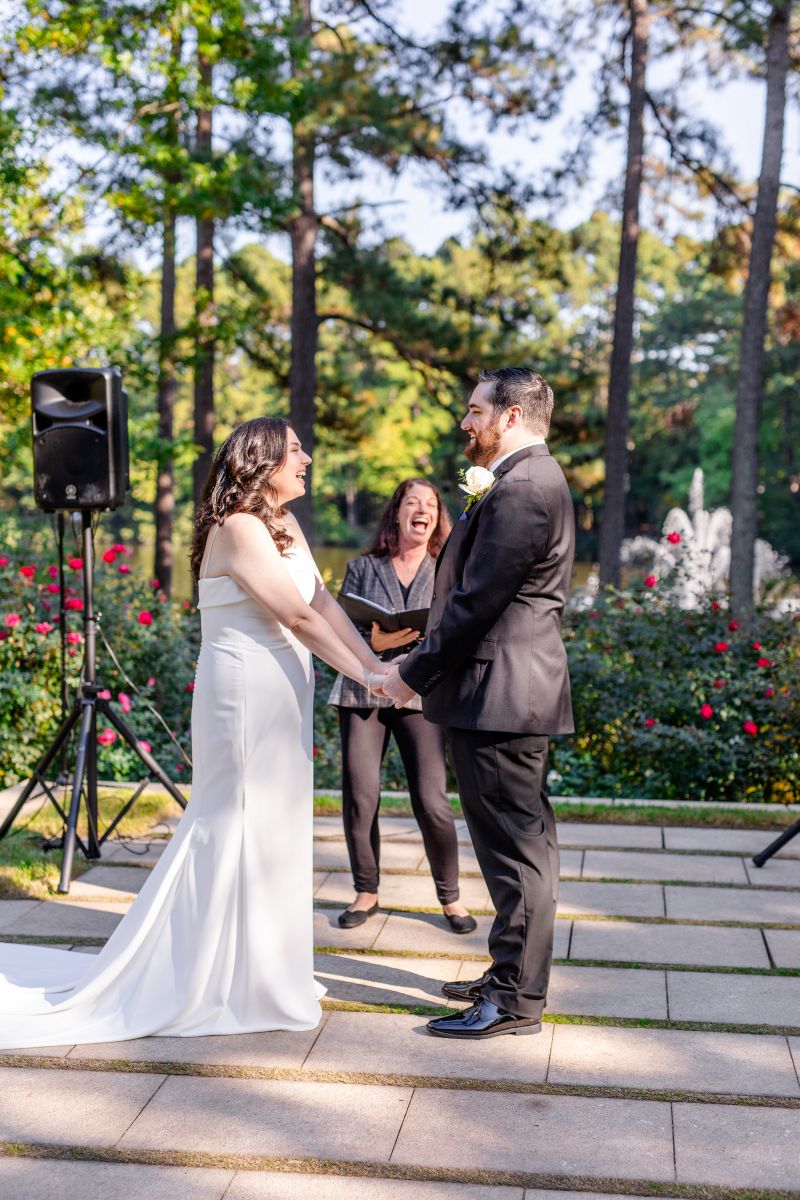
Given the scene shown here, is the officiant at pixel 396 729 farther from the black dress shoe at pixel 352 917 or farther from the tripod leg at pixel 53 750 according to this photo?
the tripod leg at pixel 53 750

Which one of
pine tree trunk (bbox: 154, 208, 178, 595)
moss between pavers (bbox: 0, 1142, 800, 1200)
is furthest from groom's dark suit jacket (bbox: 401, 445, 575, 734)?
pine tree trunk (bbox: 154, 208, 178, 595)

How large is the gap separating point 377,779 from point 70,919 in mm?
1325

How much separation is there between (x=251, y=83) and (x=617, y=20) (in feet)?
31.5

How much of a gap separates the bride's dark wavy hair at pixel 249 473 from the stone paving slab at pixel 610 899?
2116 millimetres

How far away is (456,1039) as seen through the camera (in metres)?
3.81

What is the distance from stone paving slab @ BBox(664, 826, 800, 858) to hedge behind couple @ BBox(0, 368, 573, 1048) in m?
2.24

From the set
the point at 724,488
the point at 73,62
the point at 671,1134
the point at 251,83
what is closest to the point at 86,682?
the point at 671,1134

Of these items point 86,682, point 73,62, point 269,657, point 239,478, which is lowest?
point 86,682

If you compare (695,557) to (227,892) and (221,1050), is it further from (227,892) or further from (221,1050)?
(221,1050)

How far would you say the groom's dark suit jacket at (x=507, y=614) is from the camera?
3.68m

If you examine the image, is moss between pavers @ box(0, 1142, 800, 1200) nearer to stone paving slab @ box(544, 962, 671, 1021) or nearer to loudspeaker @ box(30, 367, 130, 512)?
stone paving slab @ box(544, 962, 671, 1021)

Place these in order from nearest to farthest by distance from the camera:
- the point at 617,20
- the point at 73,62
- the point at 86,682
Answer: the point at 86,682, the point at 73,62, the point at 617,20

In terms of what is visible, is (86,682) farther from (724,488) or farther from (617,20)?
(724,488)

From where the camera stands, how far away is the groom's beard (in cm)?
384
